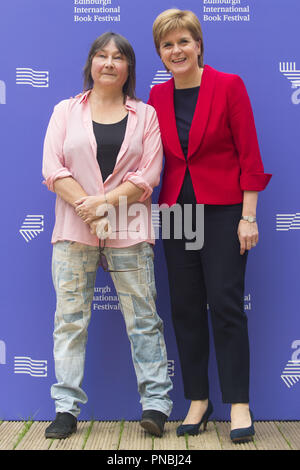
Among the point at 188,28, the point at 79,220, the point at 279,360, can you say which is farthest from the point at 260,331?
the point at 188,28

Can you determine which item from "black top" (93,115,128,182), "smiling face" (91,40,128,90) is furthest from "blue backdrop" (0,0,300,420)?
"black top" (93,115,128,182)

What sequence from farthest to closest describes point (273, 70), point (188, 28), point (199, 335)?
point (273, 70) → point (199, 335) → point (188, 28)

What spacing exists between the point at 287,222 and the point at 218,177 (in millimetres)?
550

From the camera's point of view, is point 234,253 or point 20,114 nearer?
point 234,253

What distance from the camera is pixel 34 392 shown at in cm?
279

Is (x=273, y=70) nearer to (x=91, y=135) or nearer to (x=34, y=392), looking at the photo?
(x=91, y=135)

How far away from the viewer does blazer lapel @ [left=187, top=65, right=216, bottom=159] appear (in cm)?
235

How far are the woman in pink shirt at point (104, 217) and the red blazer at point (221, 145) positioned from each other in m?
0.17

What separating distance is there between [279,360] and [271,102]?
49.3 inches

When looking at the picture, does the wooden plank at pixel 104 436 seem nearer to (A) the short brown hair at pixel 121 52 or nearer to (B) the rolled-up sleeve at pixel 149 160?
(B) the rolled-up sleeve at pixel 149 160

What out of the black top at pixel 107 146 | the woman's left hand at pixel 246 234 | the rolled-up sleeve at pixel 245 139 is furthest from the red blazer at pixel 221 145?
the black top at pixel 107 146

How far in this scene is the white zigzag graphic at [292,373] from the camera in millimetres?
2744

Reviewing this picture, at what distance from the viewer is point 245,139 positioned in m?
2.34

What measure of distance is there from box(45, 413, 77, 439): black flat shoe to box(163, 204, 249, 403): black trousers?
0.59 m
